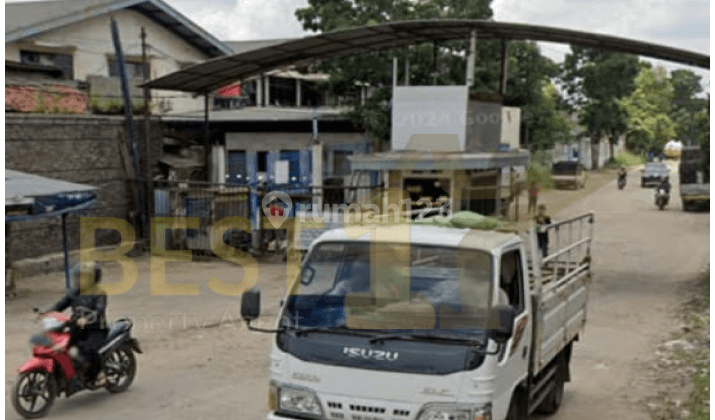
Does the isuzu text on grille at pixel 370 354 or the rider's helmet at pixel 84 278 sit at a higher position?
the rider's helmet at pixel 84 278

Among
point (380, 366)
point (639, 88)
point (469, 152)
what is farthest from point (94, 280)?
point (639, 88)

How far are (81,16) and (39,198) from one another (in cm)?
1286

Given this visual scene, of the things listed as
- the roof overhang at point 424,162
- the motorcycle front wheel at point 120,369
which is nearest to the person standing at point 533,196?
the roof overhang at point 424,162

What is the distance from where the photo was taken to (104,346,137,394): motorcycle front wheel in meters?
8.91

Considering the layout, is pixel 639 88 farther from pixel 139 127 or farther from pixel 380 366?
pixel 380 366

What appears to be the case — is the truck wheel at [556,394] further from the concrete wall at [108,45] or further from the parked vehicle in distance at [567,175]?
the parked vehicle in distance at [567,175]

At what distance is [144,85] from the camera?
2136 cm

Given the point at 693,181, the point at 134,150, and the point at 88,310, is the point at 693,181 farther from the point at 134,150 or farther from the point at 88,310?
the point at 88,310

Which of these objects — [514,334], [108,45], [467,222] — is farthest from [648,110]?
[514,334]

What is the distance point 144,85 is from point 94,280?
45.0ft

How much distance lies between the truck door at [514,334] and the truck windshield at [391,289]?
9.8 inches

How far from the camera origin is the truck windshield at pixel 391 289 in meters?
6.07

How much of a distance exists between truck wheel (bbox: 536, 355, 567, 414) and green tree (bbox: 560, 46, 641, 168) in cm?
4915


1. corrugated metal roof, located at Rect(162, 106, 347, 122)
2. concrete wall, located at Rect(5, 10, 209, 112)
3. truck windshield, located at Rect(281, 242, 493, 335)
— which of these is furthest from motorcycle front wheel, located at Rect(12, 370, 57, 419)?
corrugated metal roof, located at Rect(162, 106, 347, 122)
